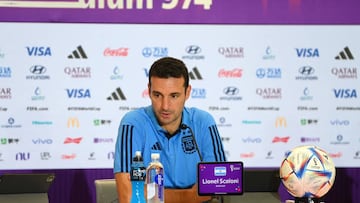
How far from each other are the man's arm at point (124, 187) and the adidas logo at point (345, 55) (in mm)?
3304

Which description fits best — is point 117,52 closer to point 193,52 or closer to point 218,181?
point 193,52

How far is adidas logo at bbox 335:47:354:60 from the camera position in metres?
5.36

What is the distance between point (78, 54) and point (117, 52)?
0.38 metres

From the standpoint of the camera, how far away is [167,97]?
2.75m

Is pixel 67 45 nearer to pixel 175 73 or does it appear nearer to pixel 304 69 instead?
pixel 304 69

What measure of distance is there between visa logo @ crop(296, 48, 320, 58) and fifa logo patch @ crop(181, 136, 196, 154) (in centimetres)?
279

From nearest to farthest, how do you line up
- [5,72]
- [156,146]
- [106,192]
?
[156,146], [106,192], [5,72]

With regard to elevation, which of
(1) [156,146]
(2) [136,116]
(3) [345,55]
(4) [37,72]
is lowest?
(1) [156,146]

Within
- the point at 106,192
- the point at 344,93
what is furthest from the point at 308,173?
the point at 344,93

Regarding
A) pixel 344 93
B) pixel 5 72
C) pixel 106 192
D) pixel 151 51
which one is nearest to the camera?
pixel 106 192

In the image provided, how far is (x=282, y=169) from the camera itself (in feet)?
7.38

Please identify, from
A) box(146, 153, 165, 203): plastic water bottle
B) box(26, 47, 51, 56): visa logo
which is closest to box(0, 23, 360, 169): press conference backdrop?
box(26, 47, 51, 56): visa logo

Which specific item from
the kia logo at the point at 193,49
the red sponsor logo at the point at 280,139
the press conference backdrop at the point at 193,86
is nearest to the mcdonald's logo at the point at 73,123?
the press conference backdrop at the point at 193,86

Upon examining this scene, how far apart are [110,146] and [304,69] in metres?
2.05
